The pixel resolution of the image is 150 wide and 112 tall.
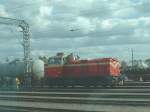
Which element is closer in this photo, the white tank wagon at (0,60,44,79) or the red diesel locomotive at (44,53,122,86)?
the red diesel locomotive at (44,53,122,86)

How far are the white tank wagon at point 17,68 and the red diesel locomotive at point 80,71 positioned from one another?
3.90 ft

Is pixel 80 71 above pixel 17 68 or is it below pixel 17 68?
below

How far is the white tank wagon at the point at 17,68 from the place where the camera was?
40803 millimetres

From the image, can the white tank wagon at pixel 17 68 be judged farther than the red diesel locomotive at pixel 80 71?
Yes

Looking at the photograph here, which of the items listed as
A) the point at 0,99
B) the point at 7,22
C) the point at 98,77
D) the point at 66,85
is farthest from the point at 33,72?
the point at 7,22

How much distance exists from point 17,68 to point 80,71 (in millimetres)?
8133

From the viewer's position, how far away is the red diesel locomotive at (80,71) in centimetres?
3569

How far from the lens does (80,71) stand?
37.4 m

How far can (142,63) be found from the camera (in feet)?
207

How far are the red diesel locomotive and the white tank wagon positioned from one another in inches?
46.8

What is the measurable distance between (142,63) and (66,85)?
2797 cm

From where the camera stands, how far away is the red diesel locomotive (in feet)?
117

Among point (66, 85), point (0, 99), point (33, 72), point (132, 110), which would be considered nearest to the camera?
point (132, 110)

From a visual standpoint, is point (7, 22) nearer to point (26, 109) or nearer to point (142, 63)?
point (142, 63)
